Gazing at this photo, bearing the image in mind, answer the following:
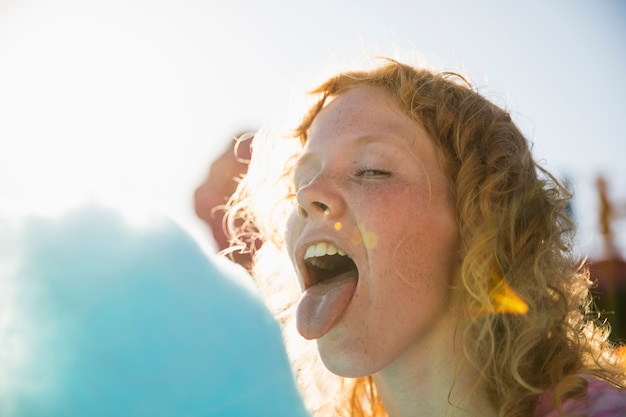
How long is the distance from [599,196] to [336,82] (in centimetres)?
546

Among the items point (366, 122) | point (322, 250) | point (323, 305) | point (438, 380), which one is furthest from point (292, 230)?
point (438, 380)

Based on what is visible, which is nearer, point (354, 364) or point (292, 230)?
point (354, 364)

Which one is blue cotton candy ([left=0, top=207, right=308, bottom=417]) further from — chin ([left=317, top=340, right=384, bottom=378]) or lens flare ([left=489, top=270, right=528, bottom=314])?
lens flare ([left=489, top=270, right=528, bottom=314])

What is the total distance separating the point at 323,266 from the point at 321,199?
0.36m

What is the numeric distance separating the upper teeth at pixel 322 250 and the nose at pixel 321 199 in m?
0.09

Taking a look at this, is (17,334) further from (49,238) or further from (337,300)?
(337,300)

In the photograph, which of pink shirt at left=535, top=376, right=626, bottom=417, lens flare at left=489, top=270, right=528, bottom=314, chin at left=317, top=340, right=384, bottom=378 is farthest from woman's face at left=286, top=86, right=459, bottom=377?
pink shirt at left=535, top=376, right=626, bottom=417

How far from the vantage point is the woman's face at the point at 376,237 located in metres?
1.61

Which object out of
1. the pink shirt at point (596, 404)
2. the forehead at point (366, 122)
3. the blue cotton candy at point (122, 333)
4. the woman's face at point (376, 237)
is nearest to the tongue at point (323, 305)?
→ the woman's face at point (376, 237)

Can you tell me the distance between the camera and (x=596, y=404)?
1416mm

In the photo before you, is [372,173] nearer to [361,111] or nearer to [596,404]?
[361,111]

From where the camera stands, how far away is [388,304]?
1597mm

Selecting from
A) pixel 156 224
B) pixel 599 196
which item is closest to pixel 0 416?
pixel 156 224

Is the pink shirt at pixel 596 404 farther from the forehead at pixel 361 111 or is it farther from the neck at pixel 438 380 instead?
the forehead at pixel 361 111
